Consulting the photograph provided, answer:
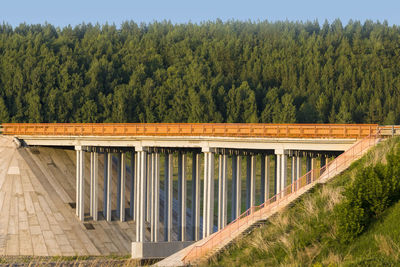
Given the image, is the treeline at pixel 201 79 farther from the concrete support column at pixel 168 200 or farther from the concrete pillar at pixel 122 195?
the concrete support column at pixel 168 200

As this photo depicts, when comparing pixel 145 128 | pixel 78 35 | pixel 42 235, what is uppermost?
pixel 78 35

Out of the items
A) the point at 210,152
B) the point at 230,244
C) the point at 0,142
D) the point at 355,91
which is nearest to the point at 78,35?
the point at 355,91

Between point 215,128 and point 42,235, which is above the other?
point 215,128

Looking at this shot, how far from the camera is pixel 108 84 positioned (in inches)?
6132

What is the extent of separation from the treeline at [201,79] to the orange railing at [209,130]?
67.3 m

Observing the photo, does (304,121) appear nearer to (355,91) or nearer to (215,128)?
(355,91)

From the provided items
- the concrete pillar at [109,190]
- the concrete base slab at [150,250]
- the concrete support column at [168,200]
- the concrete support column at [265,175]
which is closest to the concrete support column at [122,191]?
the concrete pillar at [109,190]

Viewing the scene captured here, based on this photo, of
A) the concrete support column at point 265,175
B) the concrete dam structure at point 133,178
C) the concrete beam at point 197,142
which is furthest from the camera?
the concrete support column at point 265,175

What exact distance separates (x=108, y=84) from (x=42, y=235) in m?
92.8

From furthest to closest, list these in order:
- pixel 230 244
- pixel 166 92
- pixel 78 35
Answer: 1. pixel 78 35
2. pixel 166 92
3. pixel 230 244

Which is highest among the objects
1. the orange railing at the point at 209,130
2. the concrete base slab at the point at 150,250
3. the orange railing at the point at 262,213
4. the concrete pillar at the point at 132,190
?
the orange railing at the point at 209,130

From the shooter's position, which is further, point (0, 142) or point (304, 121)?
point (304, 121)

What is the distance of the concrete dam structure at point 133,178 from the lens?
56375 mm

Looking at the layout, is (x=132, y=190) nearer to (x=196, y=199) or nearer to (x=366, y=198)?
(x=196, y=199)
